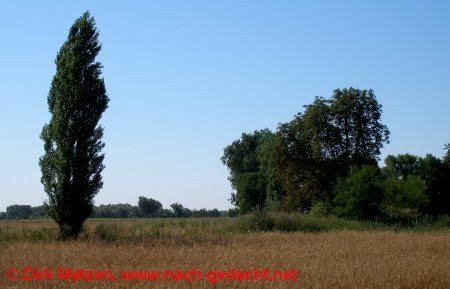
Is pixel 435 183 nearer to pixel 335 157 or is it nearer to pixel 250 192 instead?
pixel 335 157

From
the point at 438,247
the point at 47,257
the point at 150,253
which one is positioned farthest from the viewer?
the point at 438,247

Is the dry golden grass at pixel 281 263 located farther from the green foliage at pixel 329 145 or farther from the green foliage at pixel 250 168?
the green foliage at pixel 250 168

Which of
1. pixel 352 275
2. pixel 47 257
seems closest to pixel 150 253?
pixel 47 257

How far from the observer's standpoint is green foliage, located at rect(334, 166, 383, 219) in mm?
36844

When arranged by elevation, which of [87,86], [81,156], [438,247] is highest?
[87,86]

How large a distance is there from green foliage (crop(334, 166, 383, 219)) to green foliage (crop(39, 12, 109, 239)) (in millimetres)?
18494

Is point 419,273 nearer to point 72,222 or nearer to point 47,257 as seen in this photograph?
point 47,257

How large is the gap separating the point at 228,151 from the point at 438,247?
6228 centimetres

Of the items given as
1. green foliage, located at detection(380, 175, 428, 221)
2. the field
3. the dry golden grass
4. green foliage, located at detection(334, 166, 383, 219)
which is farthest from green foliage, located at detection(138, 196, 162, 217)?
the dry golden grass

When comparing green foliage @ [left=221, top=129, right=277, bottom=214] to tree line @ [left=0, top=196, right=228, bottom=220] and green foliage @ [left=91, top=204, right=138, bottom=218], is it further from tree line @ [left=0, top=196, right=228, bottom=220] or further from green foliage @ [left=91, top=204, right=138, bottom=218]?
green foliage @ [left=91, top=204, right=138, bottom=218]

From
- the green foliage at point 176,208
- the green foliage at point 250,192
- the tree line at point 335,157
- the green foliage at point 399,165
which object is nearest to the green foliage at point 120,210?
the green foliage at point 176,208

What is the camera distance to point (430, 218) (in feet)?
119

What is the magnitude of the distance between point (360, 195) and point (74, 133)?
20572mm

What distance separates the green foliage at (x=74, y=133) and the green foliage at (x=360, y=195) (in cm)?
1849
